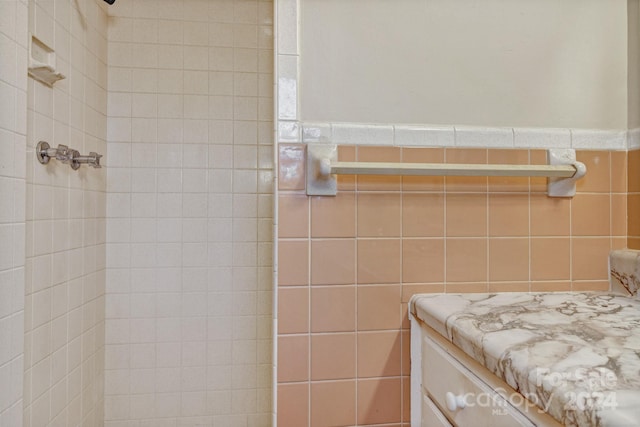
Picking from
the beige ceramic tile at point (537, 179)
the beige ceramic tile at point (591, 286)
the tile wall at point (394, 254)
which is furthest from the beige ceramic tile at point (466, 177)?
the beige ceramic tile at point (591, 286)

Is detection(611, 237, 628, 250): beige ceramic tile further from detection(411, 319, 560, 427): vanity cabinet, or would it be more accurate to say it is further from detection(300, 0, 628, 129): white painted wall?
detection(411, 319, 560, 427): vanity cabinet

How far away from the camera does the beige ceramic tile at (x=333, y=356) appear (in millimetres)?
951

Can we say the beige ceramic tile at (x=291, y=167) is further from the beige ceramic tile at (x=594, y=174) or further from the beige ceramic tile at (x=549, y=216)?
the beige ceramic tile at (x=594, y=174)

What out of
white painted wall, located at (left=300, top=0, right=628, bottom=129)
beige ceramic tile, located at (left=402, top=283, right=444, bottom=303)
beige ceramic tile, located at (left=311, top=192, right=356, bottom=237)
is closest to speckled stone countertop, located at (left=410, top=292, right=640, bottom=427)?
beige ceramic tile, located at (left=402, top=283, right=444, bottom=303)

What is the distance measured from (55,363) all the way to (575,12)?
6.85 feet

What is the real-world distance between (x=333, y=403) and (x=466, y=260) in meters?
0.53

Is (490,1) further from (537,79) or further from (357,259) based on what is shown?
(357,259)

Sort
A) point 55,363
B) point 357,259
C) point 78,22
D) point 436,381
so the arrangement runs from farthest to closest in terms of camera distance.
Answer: point 78,22, point 55,363, point 357,259, point 436,381

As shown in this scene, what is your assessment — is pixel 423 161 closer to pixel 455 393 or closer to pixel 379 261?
pixel 379 261

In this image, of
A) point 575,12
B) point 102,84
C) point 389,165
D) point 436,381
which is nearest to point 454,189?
point 389,165

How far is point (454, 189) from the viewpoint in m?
1.00

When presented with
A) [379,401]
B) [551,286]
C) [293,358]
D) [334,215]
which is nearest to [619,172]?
[551,286]

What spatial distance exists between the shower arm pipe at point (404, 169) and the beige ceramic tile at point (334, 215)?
1.0 inches

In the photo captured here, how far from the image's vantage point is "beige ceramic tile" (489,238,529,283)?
3.30 feet
